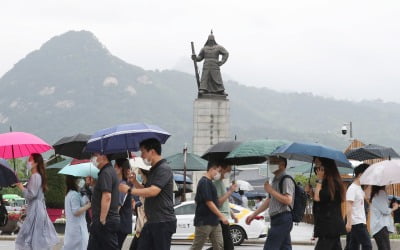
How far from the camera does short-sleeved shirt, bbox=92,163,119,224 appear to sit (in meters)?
9.78

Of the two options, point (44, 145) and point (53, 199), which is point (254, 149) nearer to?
point (44, 145)

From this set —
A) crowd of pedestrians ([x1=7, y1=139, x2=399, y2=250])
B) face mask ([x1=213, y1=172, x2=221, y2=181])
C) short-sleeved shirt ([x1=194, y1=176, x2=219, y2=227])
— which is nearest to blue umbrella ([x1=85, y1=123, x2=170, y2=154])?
crowd of pedestrians ([x1=7, y1=139, x2=399, y2=250])

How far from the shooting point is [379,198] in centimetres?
1286

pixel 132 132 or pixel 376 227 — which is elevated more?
pixel 132 132

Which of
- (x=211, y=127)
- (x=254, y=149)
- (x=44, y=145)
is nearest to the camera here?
(x=254, y=149)

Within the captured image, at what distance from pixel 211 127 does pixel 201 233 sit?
22621 millimetres

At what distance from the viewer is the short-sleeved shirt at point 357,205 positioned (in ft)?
39.2

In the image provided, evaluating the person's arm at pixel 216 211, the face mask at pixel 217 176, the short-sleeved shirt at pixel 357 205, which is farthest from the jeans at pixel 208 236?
the short-sleeved shirt at pixel 357 205

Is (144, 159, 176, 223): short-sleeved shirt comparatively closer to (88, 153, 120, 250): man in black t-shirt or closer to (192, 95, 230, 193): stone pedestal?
(88, 153, 120, 250): man in black t-shirt

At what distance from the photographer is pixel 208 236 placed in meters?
11.9

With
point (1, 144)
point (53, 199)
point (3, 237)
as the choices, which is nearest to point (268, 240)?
point (1, 144)

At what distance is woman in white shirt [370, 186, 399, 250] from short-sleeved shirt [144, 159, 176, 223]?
4.41 metres

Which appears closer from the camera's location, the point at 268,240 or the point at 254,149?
the point at 268,240

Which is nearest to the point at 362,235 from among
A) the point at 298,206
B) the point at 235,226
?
the point at 298,206
